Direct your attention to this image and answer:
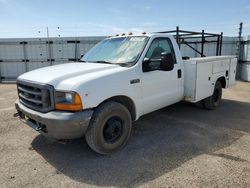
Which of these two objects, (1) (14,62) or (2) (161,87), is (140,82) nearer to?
(2) (161,87)

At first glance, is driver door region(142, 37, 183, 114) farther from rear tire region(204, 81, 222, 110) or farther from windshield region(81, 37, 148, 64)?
rear tire region(204, 81, 222, 110)

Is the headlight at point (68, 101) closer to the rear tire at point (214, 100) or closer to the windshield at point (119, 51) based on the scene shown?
the windshield at point (119, 51)

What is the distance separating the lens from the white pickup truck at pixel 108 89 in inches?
123

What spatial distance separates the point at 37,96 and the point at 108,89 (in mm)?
1075

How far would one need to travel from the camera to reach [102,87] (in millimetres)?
3316

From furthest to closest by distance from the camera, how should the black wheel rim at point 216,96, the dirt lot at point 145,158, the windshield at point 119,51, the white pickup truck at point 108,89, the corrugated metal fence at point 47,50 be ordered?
the corrugated metal fence at point 47,50 < the black wheel rim at point 216,96 < the windshield at point 119,51 < the white pickup truck at point 108,89 < the dirt lot at point 145,158

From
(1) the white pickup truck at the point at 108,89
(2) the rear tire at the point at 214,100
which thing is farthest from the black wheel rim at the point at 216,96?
(1) the white pickup truck at the point at 108,89

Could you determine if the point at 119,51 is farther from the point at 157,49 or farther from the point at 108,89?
the point at 108,89

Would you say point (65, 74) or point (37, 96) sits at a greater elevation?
point (65, 74)

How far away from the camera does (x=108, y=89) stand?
Result: 11.2ft

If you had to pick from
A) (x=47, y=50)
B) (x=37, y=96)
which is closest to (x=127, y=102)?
(x=37, y=96)

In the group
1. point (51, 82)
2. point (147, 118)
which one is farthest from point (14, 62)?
point (51, 82)

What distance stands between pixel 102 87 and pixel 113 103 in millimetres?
383

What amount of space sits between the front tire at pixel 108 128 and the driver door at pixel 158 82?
1.97 feet
